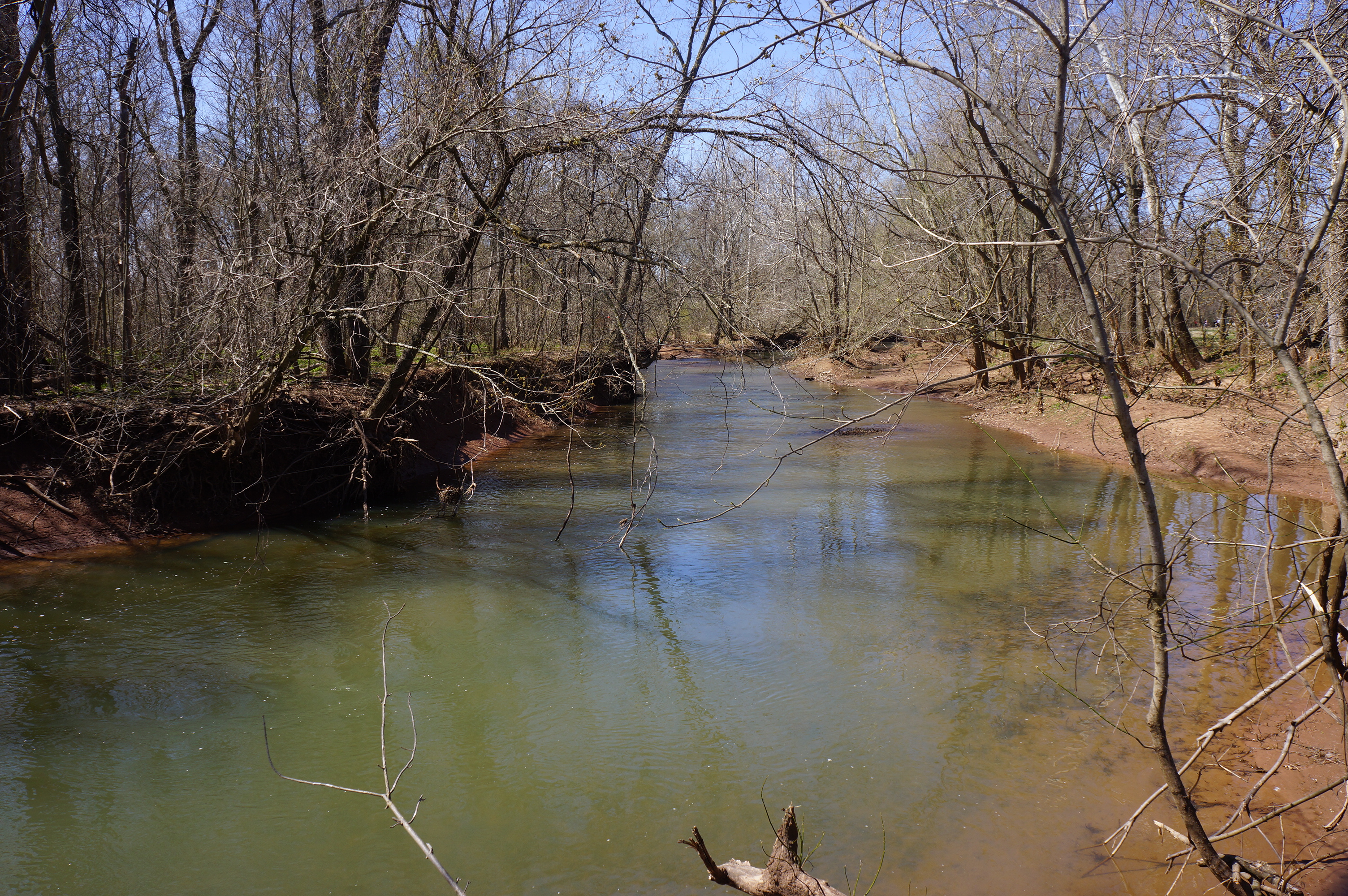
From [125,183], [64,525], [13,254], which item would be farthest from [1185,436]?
[125,183]

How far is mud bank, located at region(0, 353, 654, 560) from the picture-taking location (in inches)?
371

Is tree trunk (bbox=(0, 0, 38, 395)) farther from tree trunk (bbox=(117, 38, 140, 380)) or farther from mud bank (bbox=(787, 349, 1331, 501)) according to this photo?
mud bank (bbox=(787, 349, 1331, 501))

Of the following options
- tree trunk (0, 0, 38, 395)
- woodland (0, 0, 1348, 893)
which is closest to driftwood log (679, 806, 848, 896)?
woodland (0, 0, 1348, 893)

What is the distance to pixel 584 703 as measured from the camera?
20.8 ft

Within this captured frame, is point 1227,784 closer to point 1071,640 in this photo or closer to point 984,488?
point 1071,640

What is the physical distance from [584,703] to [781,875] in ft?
12.1

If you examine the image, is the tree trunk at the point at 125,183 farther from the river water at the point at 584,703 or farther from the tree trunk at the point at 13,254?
the river water at the point at 584,703

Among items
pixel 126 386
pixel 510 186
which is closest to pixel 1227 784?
pixel 510 186

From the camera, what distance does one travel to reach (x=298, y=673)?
673 cm

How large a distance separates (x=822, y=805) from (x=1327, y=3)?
5.43 metres

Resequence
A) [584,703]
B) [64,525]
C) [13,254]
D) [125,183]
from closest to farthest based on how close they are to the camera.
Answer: [584,703]
[64,525]
[13,254]
[125,183]

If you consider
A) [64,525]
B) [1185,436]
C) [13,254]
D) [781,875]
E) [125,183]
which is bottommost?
[781,875]

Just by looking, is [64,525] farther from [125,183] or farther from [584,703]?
[125,183]

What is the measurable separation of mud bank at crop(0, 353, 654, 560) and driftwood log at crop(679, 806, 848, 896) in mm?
5553
